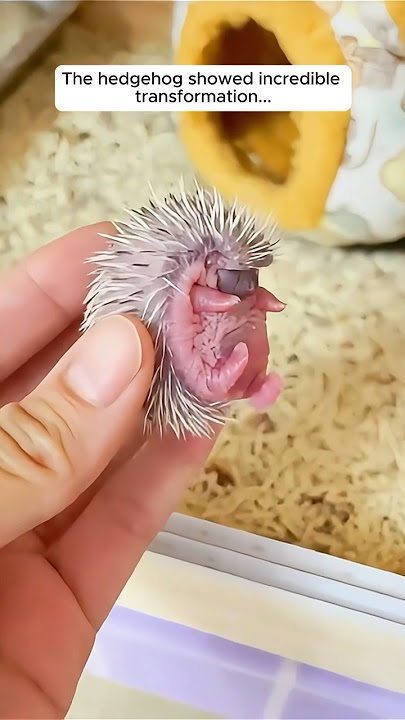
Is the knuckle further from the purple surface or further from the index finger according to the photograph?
the purple surface

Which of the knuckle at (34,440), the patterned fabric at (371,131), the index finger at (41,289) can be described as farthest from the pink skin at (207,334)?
the patterned fabric at (371,131)

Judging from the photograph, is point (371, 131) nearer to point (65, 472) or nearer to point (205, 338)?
point (205, 338)

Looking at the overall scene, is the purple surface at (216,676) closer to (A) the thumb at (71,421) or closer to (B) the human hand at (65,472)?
(B) the human hand at (65,472)

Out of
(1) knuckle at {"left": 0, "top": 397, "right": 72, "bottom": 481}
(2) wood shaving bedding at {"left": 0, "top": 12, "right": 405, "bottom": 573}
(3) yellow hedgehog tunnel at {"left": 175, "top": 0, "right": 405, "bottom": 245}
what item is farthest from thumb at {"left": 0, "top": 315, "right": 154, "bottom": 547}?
(3) yellow hedgehog tunnel at {"left": 175, "top": 0, "right": 405, "bottom": 245}

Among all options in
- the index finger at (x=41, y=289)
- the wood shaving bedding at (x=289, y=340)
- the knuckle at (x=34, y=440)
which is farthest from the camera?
the wood shaving bedding at (x=289, y=340)

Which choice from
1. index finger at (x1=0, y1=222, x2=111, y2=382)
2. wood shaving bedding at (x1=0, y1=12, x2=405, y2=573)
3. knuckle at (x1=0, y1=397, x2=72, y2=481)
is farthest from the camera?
wood shaving bedding at (x1=0, y1=12, x2=405, y2=573)

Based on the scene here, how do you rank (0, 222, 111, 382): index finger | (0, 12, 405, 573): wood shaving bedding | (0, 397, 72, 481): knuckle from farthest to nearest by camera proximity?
(0, 12, 405, 573): wood shaving bedding, (0, 222, 111, 382): index finger, (0, 397, 72, 481): knuckle

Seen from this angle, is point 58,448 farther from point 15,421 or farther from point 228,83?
point 228,83

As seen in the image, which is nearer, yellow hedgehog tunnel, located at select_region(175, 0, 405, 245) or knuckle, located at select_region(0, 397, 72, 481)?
knuckle, located at select_region(0, 397, 72, 481)
